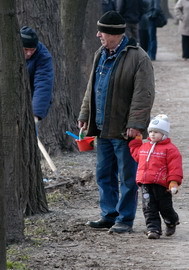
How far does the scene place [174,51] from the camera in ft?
98.8

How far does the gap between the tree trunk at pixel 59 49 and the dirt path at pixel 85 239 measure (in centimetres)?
36

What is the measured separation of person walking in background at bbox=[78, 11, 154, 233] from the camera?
7.49 metres

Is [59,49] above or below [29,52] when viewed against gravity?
below

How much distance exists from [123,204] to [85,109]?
2.92 ft

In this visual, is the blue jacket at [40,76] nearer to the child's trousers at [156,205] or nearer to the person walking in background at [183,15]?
the child's trousers at [156,205]

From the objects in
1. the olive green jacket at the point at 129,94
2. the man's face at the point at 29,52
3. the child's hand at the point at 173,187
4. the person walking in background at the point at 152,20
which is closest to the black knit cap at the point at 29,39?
the man's face at the point at 29,52

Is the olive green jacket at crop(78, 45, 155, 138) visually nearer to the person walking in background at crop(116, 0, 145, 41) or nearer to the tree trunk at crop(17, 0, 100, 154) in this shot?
the tree trunk at crop(17, 0, 100, 154)

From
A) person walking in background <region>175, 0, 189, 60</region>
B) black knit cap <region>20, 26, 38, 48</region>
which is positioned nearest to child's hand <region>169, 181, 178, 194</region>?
black knit cap <region>20, 26, 38, 48</region>

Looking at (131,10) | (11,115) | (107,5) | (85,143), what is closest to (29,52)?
(85,143)

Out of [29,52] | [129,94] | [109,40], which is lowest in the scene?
[129,94]

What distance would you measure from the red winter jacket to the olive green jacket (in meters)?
0.22

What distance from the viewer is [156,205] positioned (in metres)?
7.61

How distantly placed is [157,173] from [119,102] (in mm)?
688

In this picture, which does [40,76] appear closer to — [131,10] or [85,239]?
[85,239]
